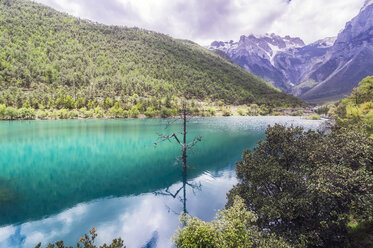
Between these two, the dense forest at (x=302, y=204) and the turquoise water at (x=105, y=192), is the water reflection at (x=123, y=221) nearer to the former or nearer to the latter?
the turquoise water at (x=105, y=192)

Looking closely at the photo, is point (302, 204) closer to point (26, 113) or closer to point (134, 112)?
point (134, 112)

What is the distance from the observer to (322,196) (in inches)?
459

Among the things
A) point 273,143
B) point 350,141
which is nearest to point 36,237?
point 273,143

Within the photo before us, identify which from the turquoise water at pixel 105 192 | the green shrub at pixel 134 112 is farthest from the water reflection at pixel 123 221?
the green shrub at pixel 134 112

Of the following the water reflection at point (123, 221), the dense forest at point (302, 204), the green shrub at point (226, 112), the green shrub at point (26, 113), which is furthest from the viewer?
the green shrub at point (226, 112)

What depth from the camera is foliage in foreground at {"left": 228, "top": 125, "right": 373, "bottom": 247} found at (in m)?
10.3

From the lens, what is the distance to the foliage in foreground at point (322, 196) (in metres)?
10.3

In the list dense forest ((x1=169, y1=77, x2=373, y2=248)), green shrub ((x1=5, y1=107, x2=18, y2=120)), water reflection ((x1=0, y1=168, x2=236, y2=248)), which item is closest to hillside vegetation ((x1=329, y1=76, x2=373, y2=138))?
dense forest ((x1=169, y1=77, x2=373, y2=248))

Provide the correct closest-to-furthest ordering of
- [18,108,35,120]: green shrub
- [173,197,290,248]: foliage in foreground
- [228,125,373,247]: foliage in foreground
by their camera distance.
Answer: [173,197,290,248]: foliage in foreground → [228,125,373,247]: foliage in foreground → [18,108,35,120]: green shrub

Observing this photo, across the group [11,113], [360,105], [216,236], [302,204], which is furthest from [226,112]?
[216,236]

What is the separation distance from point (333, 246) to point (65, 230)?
21.2 m

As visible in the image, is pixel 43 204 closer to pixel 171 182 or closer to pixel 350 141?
pixel 171 182

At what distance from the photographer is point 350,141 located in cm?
1285

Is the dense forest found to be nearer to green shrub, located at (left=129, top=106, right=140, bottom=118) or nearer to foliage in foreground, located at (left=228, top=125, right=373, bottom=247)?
foliage in foreground, located at (left=228, top=125, right=373, bottom=247)
